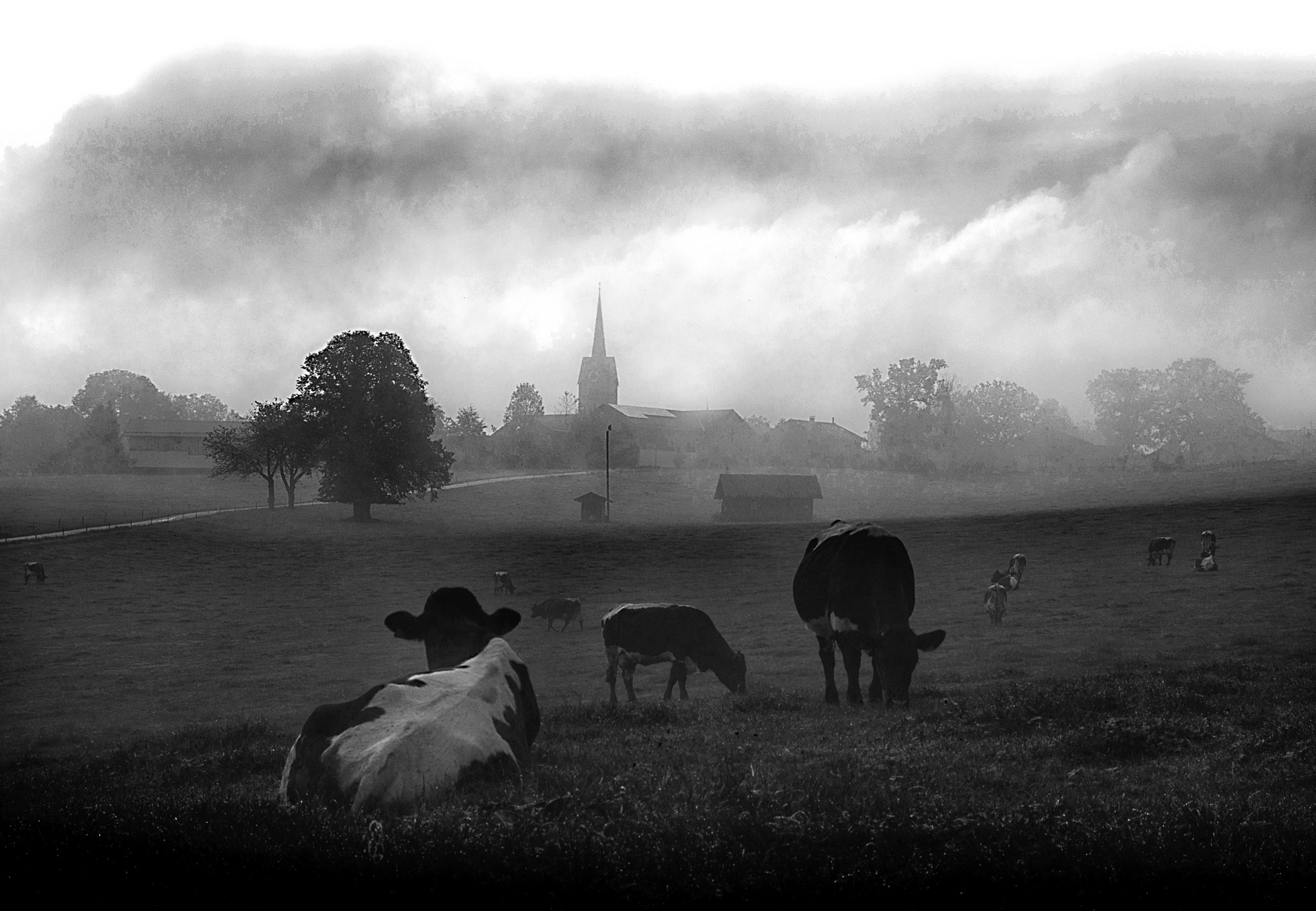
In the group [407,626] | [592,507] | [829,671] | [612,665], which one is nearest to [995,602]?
[829,671]

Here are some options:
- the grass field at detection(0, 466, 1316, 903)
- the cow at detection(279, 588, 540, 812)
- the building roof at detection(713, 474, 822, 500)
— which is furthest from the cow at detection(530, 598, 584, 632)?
the cow at detection(279, 588, 540, 812)

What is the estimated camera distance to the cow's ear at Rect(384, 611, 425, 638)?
8.76 m

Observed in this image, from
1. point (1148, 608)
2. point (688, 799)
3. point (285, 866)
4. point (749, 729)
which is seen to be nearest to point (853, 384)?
point (1148, 608)

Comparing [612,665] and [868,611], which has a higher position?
[868,611]

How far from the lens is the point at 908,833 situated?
18.3 ft

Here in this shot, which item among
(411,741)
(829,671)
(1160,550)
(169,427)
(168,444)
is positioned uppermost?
(169,427)

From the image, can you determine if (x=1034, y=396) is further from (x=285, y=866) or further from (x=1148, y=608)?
(x=285, y=866)

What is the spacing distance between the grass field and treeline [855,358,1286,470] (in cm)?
55

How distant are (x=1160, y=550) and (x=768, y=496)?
22.0ft

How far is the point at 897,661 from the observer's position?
10945 millimetres

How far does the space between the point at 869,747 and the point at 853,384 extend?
1002 centimetres

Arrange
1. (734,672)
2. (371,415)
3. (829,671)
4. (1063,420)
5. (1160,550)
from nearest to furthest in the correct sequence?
(829,671) → (734,672) → (1160,550) → (1063,420) → (371,415)

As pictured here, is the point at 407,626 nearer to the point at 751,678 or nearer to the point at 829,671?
the point at 829,671

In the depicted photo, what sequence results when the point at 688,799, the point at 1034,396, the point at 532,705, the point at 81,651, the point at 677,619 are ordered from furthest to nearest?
the point at 1034,396 → the point at 81,651 → the point at 677,619 → the point at 532,705 → the point at 688,799
